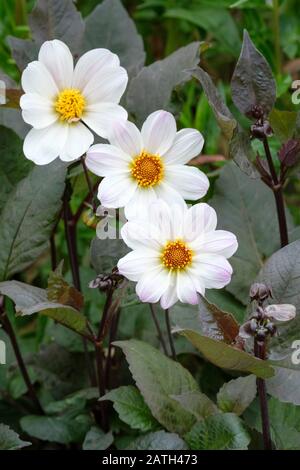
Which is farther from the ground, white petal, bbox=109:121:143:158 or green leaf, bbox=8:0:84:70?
green leaf, bbox=8:0:84:70

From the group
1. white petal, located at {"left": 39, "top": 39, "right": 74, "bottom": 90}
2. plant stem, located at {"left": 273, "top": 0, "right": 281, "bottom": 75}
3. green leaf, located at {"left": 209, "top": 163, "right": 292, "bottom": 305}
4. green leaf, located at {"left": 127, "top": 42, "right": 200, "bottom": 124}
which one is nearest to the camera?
white petal, located at {"left": 39, "top": 39, "right": 74, "bottom": 90}

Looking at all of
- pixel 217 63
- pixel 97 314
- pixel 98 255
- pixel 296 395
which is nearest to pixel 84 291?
pixel 97 314

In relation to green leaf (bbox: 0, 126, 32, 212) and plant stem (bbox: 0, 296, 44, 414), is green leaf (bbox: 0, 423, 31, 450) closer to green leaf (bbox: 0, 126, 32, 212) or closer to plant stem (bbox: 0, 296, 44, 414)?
plant stem (bbox: 0, 296, 44, 414)

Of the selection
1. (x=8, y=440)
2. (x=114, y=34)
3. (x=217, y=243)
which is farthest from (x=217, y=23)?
(x=8, y=440)

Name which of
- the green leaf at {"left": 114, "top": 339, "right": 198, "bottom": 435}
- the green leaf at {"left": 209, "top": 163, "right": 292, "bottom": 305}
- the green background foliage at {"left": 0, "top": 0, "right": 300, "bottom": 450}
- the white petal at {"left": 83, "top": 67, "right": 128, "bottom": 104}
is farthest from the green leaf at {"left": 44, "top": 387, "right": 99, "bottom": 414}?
the white petal at {"left": 83, "top": 67, "right": 128, "bottom": 104}

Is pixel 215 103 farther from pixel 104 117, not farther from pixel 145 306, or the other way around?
pixel 145 306

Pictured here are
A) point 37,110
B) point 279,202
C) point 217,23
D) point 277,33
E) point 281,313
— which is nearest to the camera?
point 281,313
